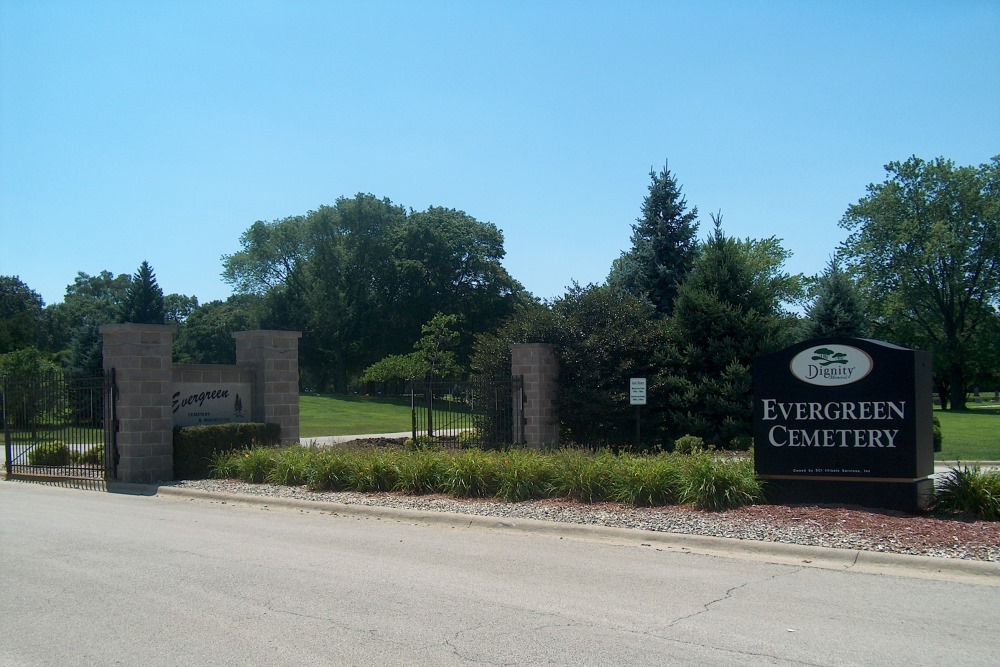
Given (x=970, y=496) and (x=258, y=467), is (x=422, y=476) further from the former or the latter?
(x=970, y=496)

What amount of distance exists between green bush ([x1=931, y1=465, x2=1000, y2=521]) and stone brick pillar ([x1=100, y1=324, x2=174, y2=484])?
13781 mm

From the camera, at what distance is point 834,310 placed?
3419 cm

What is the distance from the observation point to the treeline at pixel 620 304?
20172 millimetres

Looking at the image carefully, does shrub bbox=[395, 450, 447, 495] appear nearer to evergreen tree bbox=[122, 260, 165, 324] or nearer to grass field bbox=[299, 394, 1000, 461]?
grass field bbox=[299, 394, 1000, 461]

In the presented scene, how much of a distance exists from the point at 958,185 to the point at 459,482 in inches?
2205

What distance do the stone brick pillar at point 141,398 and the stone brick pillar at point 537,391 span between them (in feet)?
24.8

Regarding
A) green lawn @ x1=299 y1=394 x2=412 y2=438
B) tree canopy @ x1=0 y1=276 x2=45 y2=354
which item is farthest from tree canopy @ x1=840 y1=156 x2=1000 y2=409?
tree canopy @ x1=0 y1=276 x2=45 y2=354

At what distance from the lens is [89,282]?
107 metres

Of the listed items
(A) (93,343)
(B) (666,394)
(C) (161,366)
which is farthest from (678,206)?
Answer: (A) (93,343)

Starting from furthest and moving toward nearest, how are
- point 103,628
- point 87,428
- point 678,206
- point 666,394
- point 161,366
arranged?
point 678,206
point 666,394
point 87,428
point 161,366
point 103,628

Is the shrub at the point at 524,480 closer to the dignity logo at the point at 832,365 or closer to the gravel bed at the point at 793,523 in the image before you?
the gravel bed at the point at 793,523

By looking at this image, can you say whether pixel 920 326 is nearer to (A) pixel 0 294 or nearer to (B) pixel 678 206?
(B) pixel 678 206

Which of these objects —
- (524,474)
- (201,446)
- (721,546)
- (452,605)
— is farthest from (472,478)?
(201,446)

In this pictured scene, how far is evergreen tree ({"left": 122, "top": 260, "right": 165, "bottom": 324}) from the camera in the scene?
54656 millimetres
